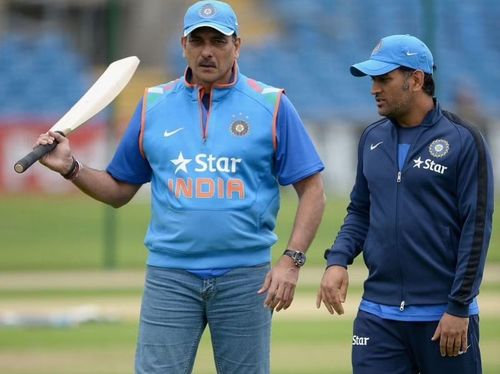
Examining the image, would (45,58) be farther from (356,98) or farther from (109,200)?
(109,200)

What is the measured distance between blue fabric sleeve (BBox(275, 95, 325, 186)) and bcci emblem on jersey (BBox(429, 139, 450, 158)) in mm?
646

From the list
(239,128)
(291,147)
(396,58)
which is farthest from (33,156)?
(396,58)

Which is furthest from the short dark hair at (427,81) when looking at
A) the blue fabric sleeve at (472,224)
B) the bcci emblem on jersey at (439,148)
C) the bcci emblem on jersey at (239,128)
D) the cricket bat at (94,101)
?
the cricket bat at (94,101)

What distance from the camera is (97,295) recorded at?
13508 mm

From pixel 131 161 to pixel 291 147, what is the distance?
785 millimetres

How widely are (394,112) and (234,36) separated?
842mm

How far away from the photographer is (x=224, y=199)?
5.79 metres

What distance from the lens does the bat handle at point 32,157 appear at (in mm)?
5488

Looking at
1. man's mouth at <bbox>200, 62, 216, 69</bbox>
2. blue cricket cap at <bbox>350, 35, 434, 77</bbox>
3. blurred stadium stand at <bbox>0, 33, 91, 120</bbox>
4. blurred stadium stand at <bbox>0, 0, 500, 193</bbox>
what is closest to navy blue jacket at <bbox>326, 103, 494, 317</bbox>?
blue cricket cap at <bbox>350, 35, 434, 77</bbox>

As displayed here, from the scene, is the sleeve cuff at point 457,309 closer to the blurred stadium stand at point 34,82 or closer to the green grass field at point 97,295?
the green grass field at point 97,295

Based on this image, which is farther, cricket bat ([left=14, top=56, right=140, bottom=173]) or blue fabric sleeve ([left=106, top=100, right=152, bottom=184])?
blue fabric sleeve ([left=106, top=100, right=152, bottom=184])

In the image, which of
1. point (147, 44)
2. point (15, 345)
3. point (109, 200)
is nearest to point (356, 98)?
point (147, 44)

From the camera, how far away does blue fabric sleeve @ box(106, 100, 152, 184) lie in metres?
6.03

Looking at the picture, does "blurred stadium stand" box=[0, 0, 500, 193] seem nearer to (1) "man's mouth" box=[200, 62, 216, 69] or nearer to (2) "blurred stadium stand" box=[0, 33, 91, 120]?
(2) "blurred stadium stand" box=[0, 33, 91, 120]
